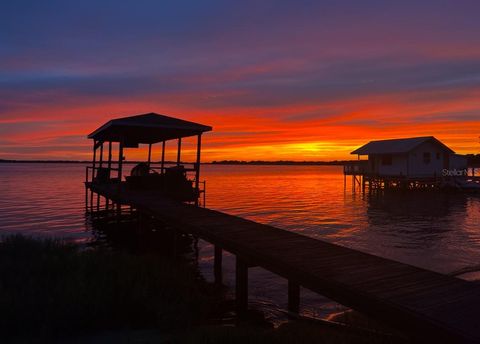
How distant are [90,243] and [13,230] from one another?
6.84 meters

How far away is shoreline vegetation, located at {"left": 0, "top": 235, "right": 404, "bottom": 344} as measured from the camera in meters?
6.34

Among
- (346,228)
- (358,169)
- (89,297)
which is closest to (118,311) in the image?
(89,297)

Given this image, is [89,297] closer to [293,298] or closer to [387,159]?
[293,298]

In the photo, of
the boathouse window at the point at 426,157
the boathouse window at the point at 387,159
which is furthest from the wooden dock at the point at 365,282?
the boathouse window at the point at 426,157

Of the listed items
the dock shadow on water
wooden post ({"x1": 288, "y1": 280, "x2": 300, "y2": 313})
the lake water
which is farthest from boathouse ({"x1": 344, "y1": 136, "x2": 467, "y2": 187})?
wooden post ({"x1": 288, "y1": 280, "x2": 300, "y2": 313})

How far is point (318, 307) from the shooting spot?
952 cm

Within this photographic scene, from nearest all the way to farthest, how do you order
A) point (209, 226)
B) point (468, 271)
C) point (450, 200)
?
point (209, 226), point (468, 271), point (450, 200)

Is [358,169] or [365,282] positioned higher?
[358,169]

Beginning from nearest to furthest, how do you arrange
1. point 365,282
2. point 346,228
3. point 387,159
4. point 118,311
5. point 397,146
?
point 365,282
point 118,311
point 346,228
point 397,146
point 387,159

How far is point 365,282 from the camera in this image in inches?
239

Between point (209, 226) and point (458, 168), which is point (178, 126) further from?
point (458, 168)

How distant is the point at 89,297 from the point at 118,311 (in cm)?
61

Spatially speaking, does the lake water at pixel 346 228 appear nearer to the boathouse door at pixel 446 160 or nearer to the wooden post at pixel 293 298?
the wooden post at pixel 293 298

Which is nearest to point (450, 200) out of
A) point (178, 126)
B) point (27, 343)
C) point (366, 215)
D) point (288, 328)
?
point (366, 215)
